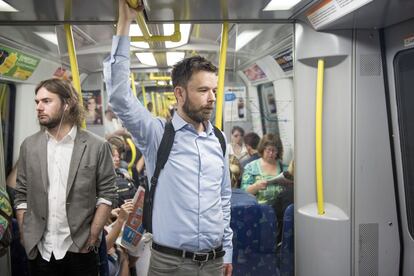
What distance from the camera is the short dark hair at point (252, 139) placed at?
3.34 m

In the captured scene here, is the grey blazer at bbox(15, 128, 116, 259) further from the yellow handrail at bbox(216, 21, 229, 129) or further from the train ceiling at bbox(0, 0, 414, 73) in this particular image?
the train ceiling at bbox(0, 0, 414, 73)

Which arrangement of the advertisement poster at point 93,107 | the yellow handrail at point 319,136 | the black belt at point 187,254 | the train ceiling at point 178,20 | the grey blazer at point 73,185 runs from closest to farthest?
1. the black belt at point 187,254
2. the grey blazer at point 73,185
3. the train ceiling at point 178,20
4. the yellow handrail at point 319,136
5. the advertisement poster at point 93,107

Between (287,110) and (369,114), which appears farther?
(287,110)

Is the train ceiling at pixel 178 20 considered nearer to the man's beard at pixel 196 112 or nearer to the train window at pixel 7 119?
the train window at pixel 7 119

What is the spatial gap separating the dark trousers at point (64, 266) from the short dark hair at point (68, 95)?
0.90m

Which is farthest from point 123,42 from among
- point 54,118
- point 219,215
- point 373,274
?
point 373,274

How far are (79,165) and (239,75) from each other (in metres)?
1.68

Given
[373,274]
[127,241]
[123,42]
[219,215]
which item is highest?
[123,42]

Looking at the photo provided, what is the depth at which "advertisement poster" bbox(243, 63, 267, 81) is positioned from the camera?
3.34 m

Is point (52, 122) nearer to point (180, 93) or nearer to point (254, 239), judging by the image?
point (180, 93)

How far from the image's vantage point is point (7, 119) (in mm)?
3307

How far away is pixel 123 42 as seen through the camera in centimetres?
189

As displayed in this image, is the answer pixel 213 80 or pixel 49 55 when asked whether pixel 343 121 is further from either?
pixel 49 55

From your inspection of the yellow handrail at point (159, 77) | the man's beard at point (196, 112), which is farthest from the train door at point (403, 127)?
the yellow handrail at point (159, 77)
